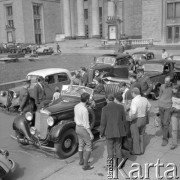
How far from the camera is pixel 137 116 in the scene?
636 cm

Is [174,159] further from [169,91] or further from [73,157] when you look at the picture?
[73,157]

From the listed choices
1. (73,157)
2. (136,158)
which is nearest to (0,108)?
(73,157)

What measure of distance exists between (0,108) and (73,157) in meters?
6.52

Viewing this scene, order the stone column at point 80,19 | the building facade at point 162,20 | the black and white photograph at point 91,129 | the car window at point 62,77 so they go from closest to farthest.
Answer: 1. the black and white photograph at point 91,129
2. the car window at point 62,77
3. the building facade at point 162,20
4. the stone column at point 80,19

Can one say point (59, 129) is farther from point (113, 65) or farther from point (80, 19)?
point (80, 19)

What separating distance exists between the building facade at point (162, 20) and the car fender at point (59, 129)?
37.2 meters

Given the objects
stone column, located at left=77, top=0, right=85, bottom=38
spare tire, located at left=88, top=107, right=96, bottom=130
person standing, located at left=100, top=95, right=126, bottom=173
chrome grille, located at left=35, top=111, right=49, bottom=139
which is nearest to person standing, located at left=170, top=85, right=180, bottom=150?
person standing, located at left=100, top=95, right=126, bottom=173

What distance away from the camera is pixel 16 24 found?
6284 cm

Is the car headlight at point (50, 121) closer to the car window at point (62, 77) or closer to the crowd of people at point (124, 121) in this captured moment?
the crowd of people at point (124, 121)

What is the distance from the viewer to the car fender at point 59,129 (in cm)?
646

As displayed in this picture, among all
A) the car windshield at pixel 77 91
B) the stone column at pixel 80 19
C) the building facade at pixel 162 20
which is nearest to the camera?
the car windshield at pixel 77 91

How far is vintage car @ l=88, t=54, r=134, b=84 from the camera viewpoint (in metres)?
14.5
